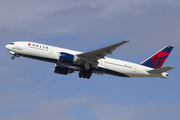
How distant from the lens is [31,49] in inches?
1745

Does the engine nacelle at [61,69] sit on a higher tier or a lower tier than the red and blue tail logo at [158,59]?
lower

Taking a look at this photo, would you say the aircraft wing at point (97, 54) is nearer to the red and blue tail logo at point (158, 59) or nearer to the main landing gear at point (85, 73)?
the main landing gear at point (85, 73)

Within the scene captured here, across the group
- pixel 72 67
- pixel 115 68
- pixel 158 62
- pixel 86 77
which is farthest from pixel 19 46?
pixel 158 62

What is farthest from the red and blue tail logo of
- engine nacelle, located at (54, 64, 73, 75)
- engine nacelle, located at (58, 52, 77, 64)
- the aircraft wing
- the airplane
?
engine nacelle, located at (58, 52, 77, 64)

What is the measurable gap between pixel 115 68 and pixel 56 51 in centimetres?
960

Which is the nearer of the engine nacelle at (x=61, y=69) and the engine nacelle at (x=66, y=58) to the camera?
the engine nacelle at (x=66, y=58)

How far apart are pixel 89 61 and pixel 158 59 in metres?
13.0

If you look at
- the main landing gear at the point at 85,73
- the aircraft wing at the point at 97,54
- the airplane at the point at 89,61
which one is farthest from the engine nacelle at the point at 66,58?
the main landing gear at the point at 85,73

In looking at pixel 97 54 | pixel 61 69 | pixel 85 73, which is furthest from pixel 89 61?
pixel 61 69

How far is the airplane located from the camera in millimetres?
44312

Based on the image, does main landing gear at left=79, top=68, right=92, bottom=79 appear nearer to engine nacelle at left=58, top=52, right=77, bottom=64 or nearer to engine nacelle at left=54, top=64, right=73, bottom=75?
engine nacelle at left=54, top=64, right=73, bottom=75

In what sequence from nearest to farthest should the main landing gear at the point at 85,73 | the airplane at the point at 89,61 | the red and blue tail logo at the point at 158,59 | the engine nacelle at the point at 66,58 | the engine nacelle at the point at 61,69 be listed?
the engine nacelle at the point at 66,58 → the airplane at the point at 89,61 → the main landing gear at the point at 85,73 → the engine nacelle at the point at 61,69 → the red and blue tail logo at the point at 158,59

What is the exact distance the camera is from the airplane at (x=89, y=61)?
44312 millimetres

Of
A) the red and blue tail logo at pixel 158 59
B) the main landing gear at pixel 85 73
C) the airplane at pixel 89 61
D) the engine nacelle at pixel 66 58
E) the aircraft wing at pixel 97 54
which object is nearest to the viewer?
the aircraft wing at pixel 97 54
